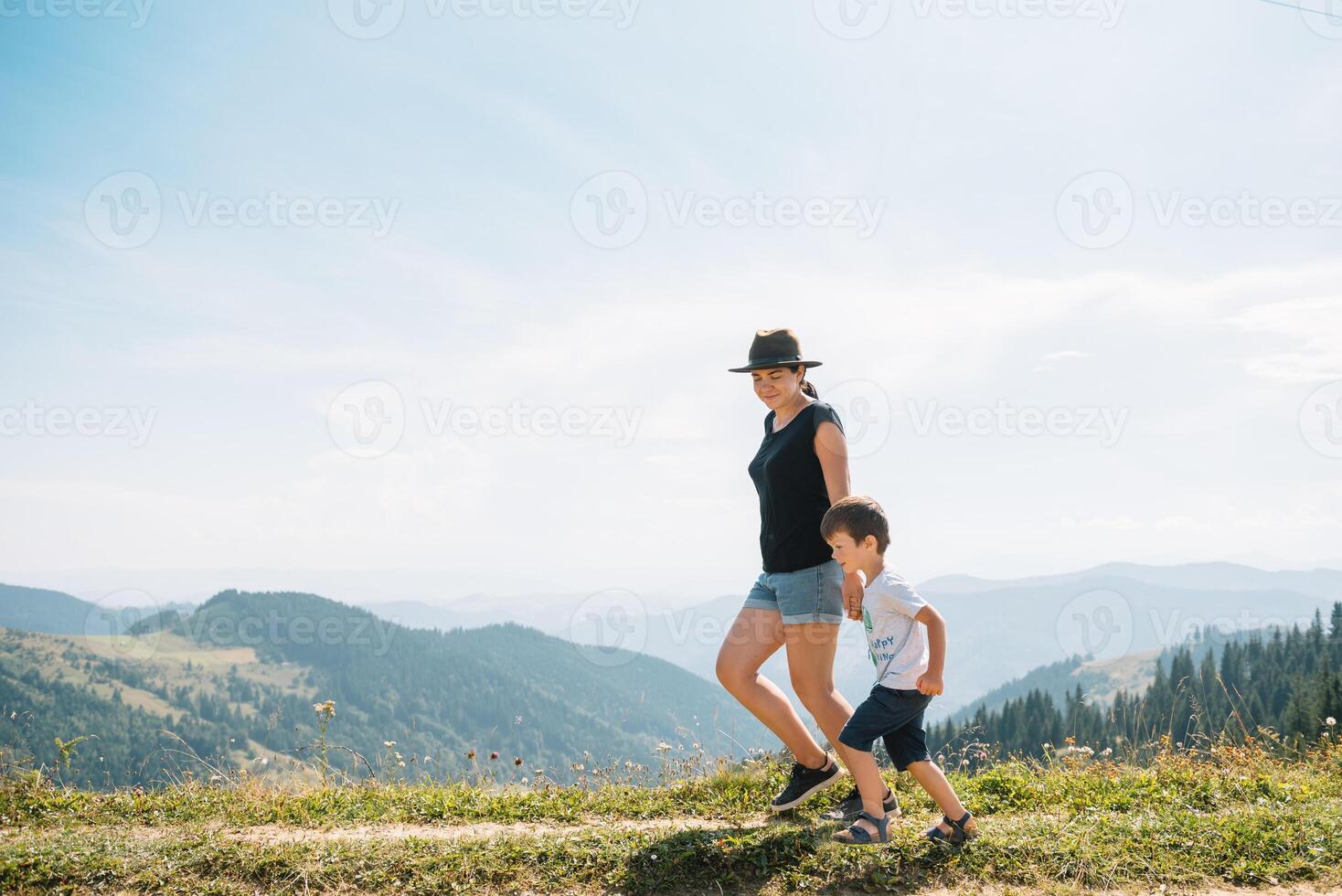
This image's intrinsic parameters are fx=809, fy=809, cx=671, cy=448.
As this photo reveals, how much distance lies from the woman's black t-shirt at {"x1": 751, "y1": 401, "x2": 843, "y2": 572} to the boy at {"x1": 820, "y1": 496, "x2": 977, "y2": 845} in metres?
0.41

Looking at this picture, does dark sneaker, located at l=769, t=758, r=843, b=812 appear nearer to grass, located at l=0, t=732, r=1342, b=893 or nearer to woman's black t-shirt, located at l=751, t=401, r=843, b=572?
grass, located at l=0, t=732, r=1342, b=893

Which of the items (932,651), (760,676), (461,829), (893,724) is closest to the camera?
(932,651)

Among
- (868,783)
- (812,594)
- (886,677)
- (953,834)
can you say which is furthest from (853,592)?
(953,834)

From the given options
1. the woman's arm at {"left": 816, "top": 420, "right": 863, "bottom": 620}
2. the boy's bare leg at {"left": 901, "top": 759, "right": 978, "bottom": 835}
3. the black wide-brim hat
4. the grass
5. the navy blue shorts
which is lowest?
the grass

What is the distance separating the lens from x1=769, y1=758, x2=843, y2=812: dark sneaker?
20.0ft

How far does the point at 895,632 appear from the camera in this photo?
526 centimetres

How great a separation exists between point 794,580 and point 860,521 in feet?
2.56

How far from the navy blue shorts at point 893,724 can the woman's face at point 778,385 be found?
6.94 feet

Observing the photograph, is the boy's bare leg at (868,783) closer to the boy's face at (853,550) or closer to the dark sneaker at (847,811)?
the dark sneaker at (847,811)

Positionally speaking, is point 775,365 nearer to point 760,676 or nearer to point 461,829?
point 760,676

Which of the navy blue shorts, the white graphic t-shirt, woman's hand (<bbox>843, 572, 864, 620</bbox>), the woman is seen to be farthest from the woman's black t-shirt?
the navy blue shorts

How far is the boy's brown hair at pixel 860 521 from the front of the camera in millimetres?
5238

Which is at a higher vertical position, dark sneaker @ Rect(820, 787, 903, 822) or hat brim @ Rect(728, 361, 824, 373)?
hat brim @ Rect(728, 361, 824, 373)

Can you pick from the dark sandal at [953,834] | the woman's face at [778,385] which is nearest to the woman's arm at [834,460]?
the woman's face at [778,385]
